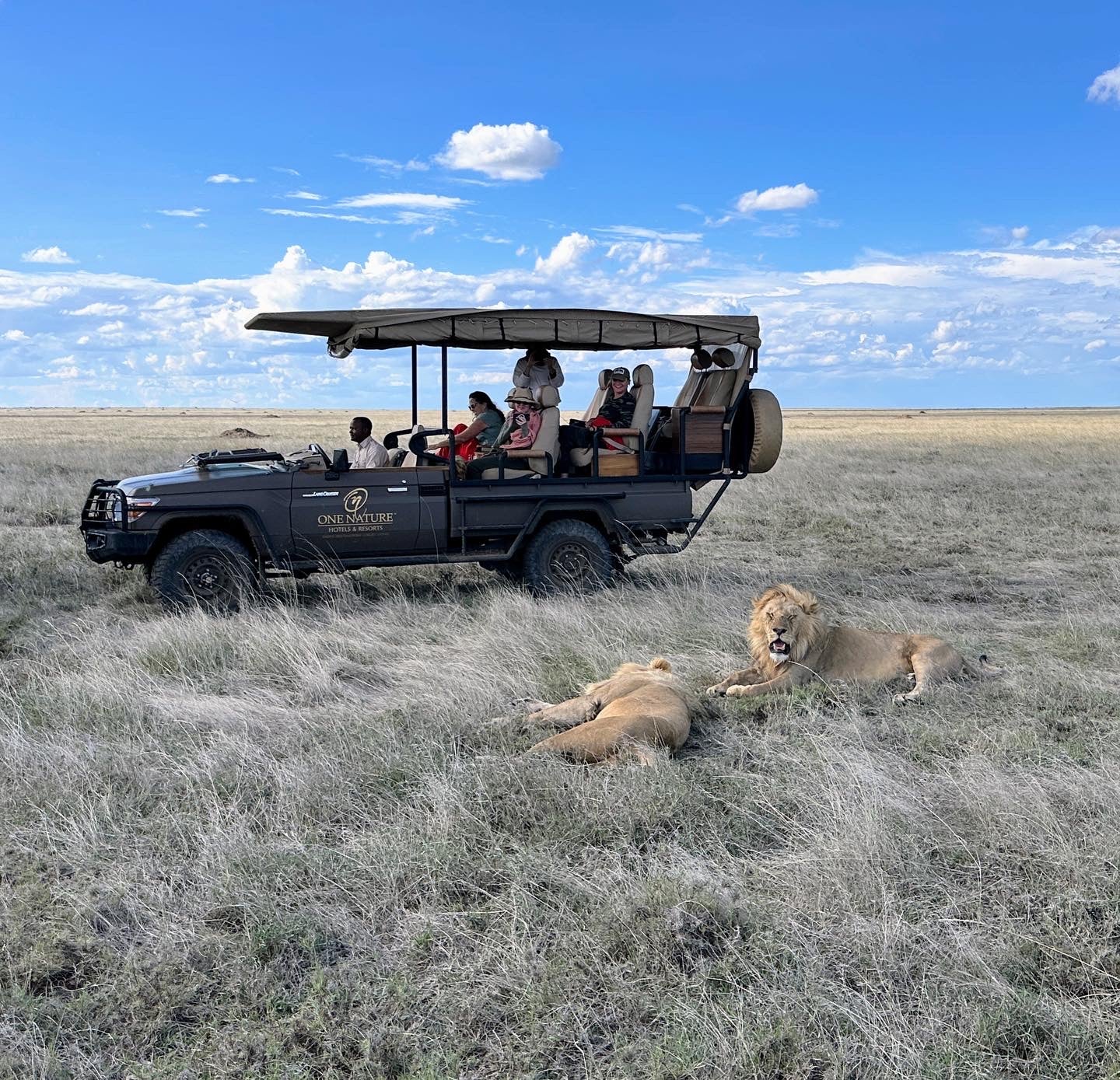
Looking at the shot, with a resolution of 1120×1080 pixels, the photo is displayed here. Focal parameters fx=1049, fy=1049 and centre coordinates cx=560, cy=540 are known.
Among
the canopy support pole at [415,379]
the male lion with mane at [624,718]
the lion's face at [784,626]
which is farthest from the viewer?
the canopy support pole at [415,379]

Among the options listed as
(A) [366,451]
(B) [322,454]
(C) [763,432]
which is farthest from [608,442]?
(B) [322,454]

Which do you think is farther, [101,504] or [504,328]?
[504,328]

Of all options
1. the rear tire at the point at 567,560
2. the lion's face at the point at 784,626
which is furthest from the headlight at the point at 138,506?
the lion's face at the point at 784,626

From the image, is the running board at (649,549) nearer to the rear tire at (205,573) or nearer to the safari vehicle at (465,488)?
the safari vehicle at (465,488)

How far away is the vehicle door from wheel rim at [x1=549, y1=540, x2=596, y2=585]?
51.9 inches

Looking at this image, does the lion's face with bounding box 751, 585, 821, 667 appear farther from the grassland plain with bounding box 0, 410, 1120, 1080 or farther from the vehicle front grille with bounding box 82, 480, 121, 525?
the vehicle front grille with bounding box 82, 480, 121, 525

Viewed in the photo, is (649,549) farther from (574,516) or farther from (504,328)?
(504,328)

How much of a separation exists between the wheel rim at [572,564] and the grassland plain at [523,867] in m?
1.59

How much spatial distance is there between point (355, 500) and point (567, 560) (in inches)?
78.8

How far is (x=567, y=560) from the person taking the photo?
9.45 meters

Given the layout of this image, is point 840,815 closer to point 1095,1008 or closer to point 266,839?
point 1095,1008

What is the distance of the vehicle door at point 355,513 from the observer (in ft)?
27.8

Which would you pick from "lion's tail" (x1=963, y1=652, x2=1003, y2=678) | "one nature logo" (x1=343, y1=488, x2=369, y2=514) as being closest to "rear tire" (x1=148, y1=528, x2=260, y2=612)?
"one nature logo" (x1=343, y1=488, x2=369, y2=514)

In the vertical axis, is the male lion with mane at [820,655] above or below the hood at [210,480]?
below
